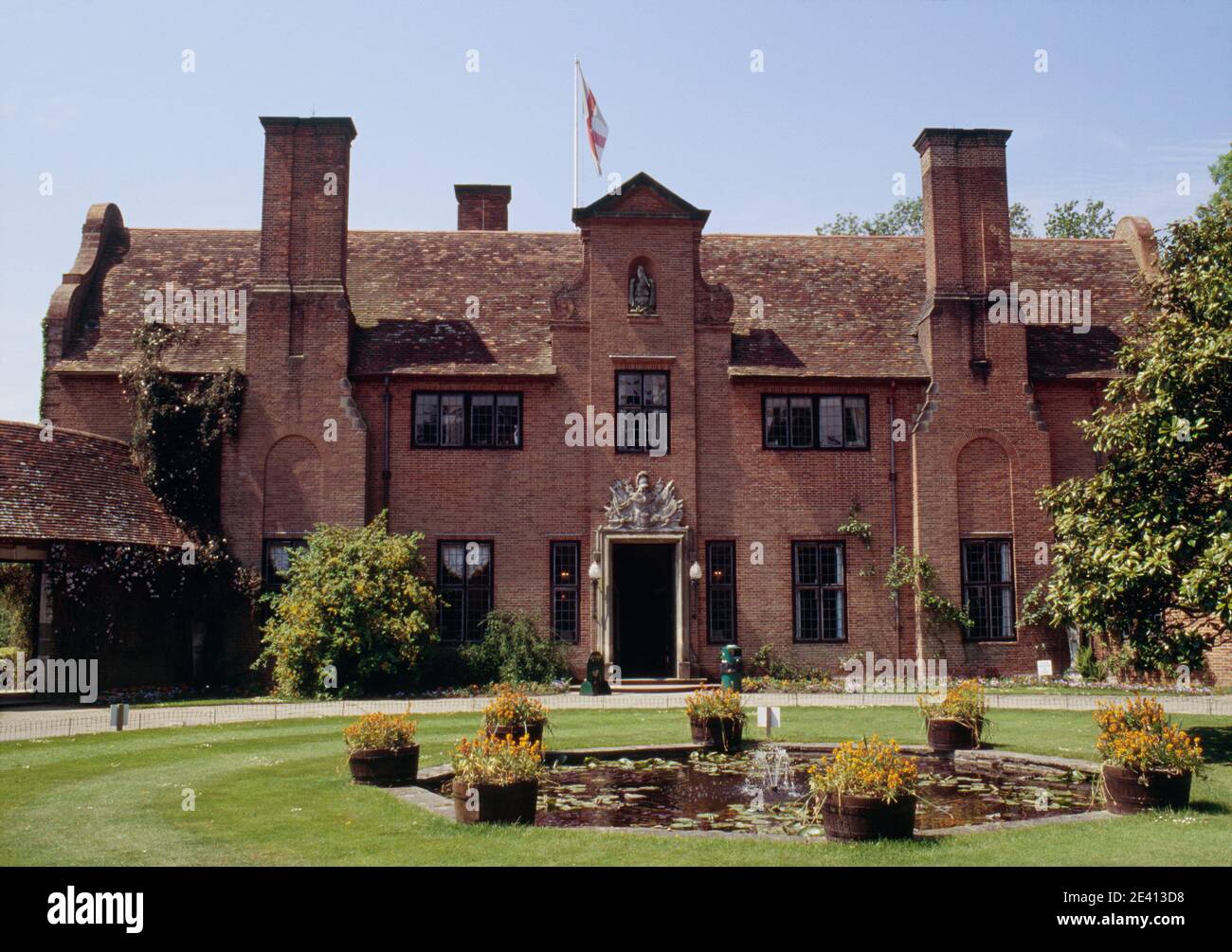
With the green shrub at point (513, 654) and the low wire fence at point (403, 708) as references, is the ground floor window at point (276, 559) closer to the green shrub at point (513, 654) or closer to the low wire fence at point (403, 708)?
the low wire fence at point (403, 708)

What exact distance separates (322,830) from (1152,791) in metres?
7.55

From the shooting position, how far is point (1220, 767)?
40.0 ft

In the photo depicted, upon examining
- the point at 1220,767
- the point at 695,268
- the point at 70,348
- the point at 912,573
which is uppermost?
the point at 695,268

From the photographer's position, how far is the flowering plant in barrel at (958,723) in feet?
45.5

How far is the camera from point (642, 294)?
25.2m

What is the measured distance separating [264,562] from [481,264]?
9775mm

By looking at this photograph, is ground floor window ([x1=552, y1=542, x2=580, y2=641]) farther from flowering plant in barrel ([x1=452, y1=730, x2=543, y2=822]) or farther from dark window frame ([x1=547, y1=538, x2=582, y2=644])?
flowering plant in barrel ([x1=452, y1=730, x2=543, y2=822])

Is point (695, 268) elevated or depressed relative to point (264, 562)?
elevated

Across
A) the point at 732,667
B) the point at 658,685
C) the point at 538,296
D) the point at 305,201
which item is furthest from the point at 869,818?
the point at 305,201

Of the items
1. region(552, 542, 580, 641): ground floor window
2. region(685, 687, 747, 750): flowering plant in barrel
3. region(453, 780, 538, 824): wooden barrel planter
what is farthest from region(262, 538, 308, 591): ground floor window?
region(453, 780, 538, 824): wooden barrel planter

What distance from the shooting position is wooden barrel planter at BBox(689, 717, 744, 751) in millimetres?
13805
